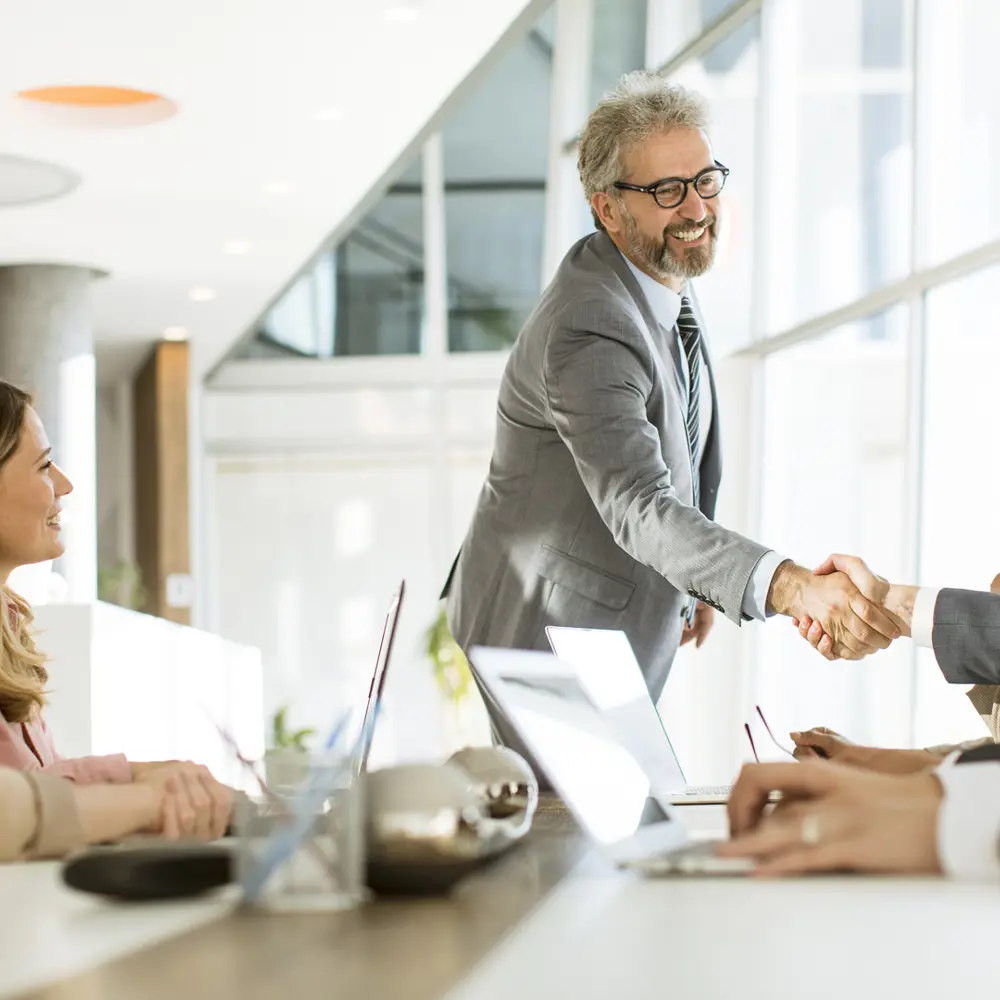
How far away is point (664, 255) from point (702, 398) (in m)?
0.29

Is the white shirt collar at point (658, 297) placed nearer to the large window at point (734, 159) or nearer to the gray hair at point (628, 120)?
the gray hair at point (628, 120)

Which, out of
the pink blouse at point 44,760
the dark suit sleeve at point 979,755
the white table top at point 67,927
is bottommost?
the pink blouse at point 44,760

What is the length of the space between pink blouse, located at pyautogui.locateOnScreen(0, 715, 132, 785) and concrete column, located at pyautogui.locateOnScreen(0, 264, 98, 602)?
19.1ft

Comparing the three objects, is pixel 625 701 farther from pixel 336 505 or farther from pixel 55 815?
pixel 336 505

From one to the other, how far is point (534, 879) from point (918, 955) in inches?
12.8

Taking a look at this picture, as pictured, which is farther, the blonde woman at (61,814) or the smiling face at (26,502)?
the smiling face at (26,502)

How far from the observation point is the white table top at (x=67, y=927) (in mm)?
754

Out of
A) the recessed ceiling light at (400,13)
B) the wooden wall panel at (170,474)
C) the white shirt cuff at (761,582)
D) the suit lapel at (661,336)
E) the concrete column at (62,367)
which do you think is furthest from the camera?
the wooden wall panel at (170,474)

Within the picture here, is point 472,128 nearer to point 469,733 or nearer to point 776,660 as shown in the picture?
point 469,733

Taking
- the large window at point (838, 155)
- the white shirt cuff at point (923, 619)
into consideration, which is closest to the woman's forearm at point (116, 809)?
the white shirt cuff at point (923, 619)

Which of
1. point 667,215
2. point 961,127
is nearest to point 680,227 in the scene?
point 667,215

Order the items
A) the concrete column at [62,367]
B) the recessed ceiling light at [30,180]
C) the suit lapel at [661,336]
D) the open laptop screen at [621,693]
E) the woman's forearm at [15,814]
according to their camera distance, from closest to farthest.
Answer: the woman's forearm at [15,814] < the open laptop screen at [621,693] < the suit lapel at [661,336] < the recessed ceiling light at [30,180] < the concrete column at [62,367]

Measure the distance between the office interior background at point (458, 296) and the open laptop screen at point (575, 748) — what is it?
61 cm

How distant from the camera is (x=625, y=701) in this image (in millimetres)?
1697
